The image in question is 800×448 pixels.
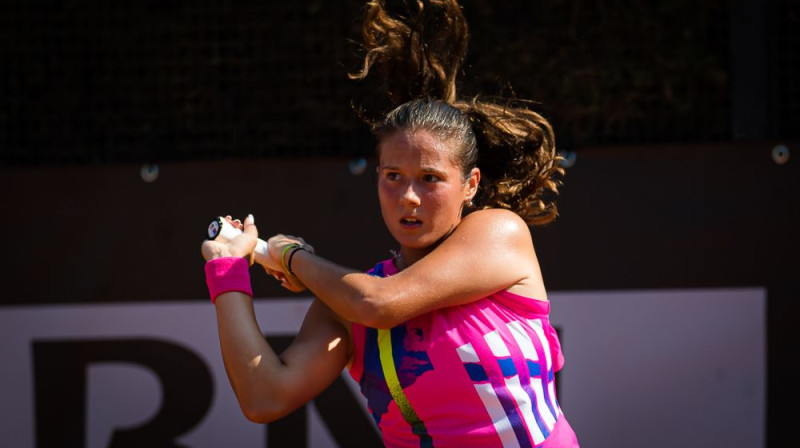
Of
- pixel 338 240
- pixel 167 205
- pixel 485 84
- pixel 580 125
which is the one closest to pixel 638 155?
pixel 580 125

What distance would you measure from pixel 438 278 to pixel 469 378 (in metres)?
0.24

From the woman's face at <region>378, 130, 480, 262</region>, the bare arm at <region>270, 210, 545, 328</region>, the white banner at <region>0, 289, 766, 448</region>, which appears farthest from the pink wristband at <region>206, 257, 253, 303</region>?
the white banner at <region>0, 289, 766, 448</region>

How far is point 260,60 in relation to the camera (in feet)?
13.7

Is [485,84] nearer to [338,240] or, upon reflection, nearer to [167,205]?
[338,240]

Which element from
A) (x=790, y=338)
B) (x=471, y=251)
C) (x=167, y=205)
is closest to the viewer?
(x=471, y=251)

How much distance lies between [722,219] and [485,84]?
3.51ft

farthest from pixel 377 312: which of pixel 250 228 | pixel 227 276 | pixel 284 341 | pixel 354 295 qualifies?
pixel 284 341

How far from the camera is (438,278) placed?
2271 millimetres

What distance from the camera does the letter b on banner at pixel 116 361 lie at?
3889 mm

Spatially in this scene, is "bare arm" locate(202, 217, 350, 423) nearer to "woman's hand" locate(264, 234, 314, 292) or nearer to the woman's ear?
"woman's hand" locate(264, 234, 314, 292)

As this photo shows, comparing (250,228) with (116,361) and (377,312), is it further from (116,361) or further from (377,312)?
(116,361)

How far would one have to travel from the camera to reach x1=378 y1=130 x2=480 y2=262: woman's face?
237cm

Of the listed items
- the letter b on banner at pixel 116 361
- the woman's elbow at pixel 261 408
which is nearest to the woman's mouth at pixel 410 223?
the woman's elbow at pixel 261 408

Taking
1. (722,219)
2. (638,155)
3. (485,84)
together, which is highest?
(485,84)
